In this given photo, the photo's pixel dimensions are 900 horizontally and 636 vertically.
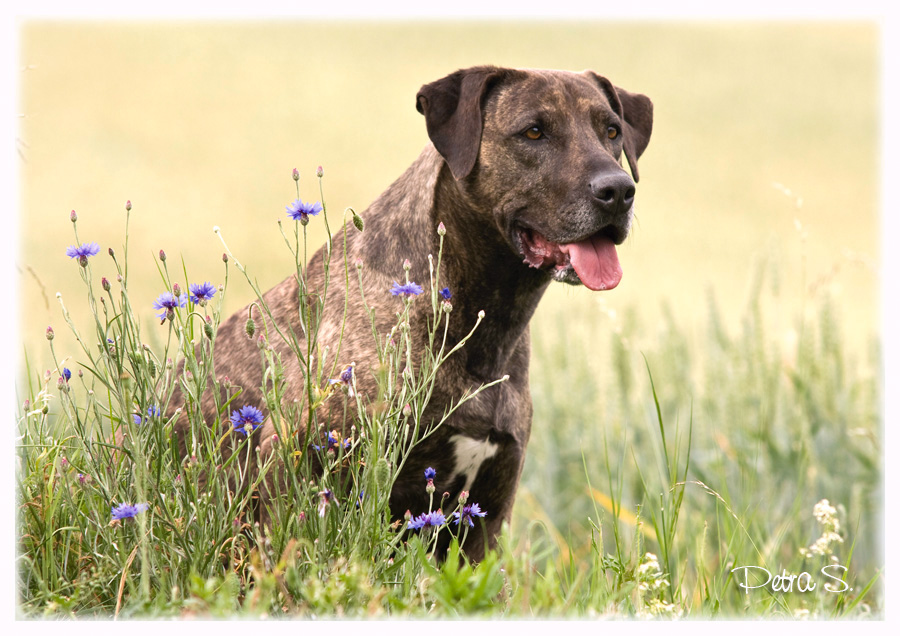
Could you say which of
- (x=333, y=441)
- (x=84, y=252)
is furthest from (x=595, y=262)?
(x=84, y=252)

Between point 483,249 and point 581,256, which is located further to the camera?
point 483,249

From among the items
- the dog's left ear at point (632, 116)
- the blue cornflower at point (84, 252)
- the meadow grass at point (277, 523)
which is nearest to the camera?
the meadow grass at point (277, 523)

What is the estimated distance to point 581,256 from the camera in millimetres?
2980

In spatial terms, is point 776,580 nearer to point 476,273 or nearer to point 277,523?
point 476,273

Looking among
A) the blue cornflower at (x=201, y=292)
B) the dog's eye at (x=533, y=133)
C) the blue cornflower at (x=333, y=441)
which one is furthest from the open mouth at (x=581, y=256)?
the blue cornflower at (x=201, y=292)

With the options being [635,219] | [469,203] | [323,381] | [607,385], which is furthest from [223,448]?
[607,385]

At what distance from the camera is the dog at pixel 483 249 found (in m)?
2.95

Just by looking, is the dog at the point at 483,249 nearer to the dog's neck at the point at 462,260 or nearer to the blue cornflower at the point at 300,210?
the dog's neck at the point at 462,260

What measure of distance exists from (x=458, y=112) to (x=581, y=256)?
0.64 m

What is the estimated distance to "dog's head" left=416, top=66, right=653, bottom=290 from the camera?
2.94m

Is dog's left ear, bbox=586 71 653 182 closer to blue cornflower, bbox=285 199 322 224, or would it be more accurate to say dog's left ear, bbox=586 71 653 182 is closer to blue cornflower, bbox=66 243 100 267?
blue cornflower, bbox=285 199 322 224

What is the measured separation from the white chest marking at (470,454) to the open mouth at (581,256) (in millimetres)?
588

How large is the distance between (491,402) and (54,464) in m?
1.33

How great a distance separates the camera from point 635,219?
10.4 ft
